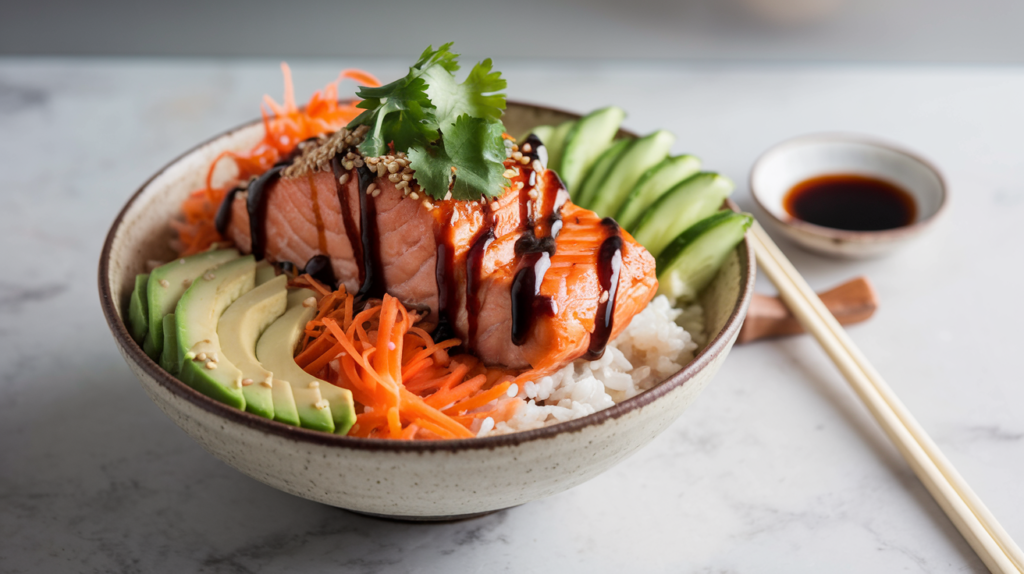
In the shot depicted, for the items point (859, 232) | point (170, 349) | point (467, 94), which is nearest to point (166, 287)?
point (170, 349)

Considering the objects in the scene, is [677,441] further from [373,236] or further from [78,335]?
[78,335]

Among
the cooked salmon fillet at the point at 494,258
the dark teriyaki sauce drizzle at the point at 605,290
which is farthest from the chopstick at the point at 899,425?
the dark teriyaki sauce drizzle at the point at 605,290

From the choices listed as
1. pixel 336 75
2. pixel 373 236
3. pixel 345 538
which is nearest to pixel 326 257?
pixel 373 236

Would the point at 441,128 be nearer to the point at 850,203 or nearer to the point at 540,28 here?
the point at 850,203

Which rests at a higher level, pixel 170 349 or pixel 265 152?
pixel 265 152

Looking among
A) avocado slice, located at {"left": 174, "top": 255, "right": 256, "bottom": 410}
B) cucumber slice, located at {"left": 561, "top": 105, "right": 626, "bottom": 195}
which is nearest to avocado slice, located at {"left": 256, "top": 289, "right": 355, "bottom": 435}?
avocado slice, located at {"left": 174, "top": 255, "right": 256, "bottom": 410}
